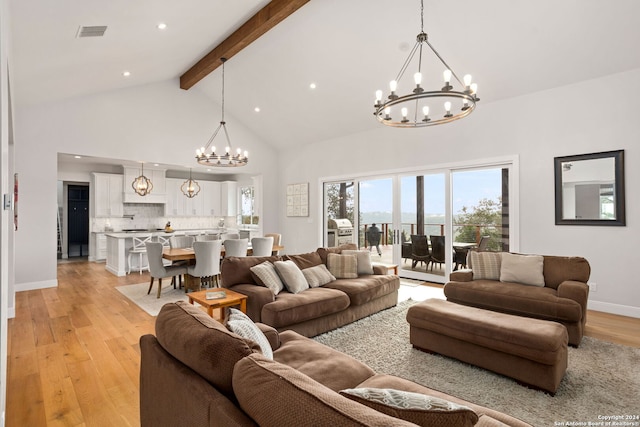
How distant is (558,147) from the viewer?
4.53 metres

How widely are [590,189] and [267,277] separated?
430cm

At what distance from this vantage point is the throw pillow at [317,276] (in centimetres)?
382

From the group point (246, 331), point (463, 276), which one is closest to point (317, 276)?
point (463, 276)

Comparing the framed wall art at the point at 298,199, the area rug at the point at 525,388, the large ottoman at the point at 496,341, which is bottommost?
the area rug at the point at 525,388

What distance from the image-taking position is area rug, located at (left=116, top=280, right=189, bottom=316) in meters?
4.46

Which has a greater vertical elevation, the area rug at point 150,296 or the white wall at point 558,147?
the white wall at point 558,147

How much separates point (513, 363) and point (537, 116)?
380cm

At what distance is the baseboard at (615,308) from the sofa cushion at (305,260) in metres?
3.64

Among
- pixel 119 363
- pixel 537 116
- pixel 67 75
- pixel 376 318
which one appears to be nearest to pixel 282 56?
pixel 67 75

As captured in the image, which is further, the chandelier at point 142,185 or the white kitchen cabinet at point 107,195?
the white kitchen cabinet at point 107,195

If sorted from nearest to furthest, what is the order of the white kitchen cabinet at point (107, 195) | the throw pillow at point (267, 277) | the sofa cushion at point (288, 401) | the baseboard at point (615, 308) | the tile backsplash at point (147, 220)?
the sofa cushion at point (288, 401)
the throw pillow at point (267, 277)
the baseboard at point (615, 308)
the white kitchen cabinet at point (107, 195)
the tile backsplash at point (147, 220)

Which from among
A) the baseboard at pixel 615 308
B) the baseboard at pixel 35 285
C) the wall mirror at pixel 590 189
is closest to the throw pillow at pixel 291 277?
the wall mirror at pixel 590 189

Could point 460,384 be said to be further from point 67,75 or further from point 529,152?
point 67,75

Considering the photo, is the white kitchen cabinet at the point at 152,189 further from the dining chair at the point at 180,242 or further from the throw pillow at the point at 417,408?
the throw pillow at the point at 417,408
